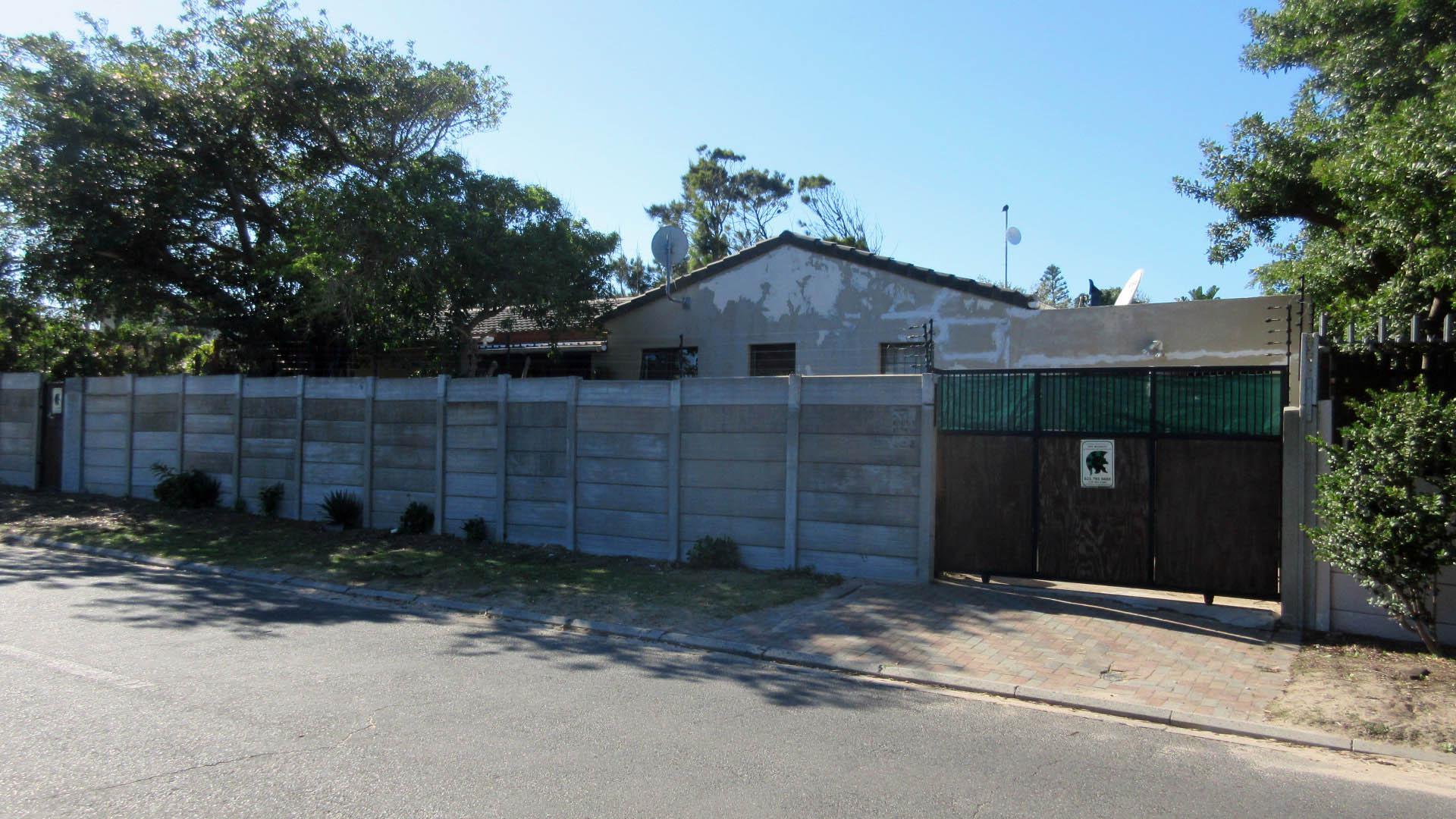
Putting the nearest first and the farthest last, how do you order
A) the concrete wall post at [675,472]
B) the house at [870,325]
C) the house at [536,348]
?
1. the concrete wall post at [675,472]
2. the house at [870,325]
3. the house at [536,348]

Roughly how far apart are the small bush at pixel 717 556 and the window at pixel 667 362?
6314 millimetres

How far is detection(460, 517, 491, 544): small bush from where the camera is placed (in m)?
12.6

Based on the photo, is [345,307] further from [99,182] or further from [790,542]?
[790,542]

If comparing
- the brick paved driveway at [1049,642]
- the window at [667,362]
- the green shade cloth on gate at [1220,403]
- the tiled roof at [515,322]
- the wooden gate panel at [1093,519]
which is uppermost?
the tiled roof at [515,322]

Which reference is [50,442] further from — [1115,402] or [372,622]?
[1115,402]

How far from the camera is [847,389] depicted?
10336 millimetres

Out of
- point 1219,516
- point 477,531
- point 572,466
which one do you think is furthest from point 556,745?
point 477,531

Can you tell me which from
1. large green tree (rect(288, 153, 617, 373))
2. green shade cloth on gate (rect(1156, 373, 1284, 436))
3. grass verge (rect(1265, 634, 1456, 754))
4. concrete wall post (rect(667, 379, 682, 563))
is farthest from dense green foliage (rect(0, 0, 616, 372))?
grass verge (rect(1265, 634, 1456, 754))

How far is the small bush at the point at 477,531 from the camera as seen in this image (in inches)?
497

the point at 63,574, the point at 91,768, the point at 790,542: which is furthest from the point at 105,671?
the point at 790,542

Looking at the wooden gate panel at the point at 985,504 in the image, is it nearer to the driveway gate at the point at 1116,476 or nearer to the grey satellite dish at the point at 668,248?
the driveway gate at the point at 1116,476

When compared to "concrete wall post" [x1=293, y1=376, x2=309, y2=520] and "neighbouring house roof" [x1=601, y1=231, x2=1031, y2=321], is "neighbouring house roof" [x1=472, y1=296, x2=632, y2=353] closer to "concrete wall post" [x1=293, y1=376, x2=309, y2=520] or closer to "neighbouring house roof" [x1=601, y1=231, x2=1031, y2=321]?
"neighbouring house roof" [x1=601, y1=231, x2=1031, y2=321]

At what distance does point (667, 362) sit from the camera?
1706cm

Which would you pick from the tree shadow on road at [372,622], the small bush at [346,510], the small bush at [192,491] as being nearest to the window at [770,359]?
the small bush at [346,510]
